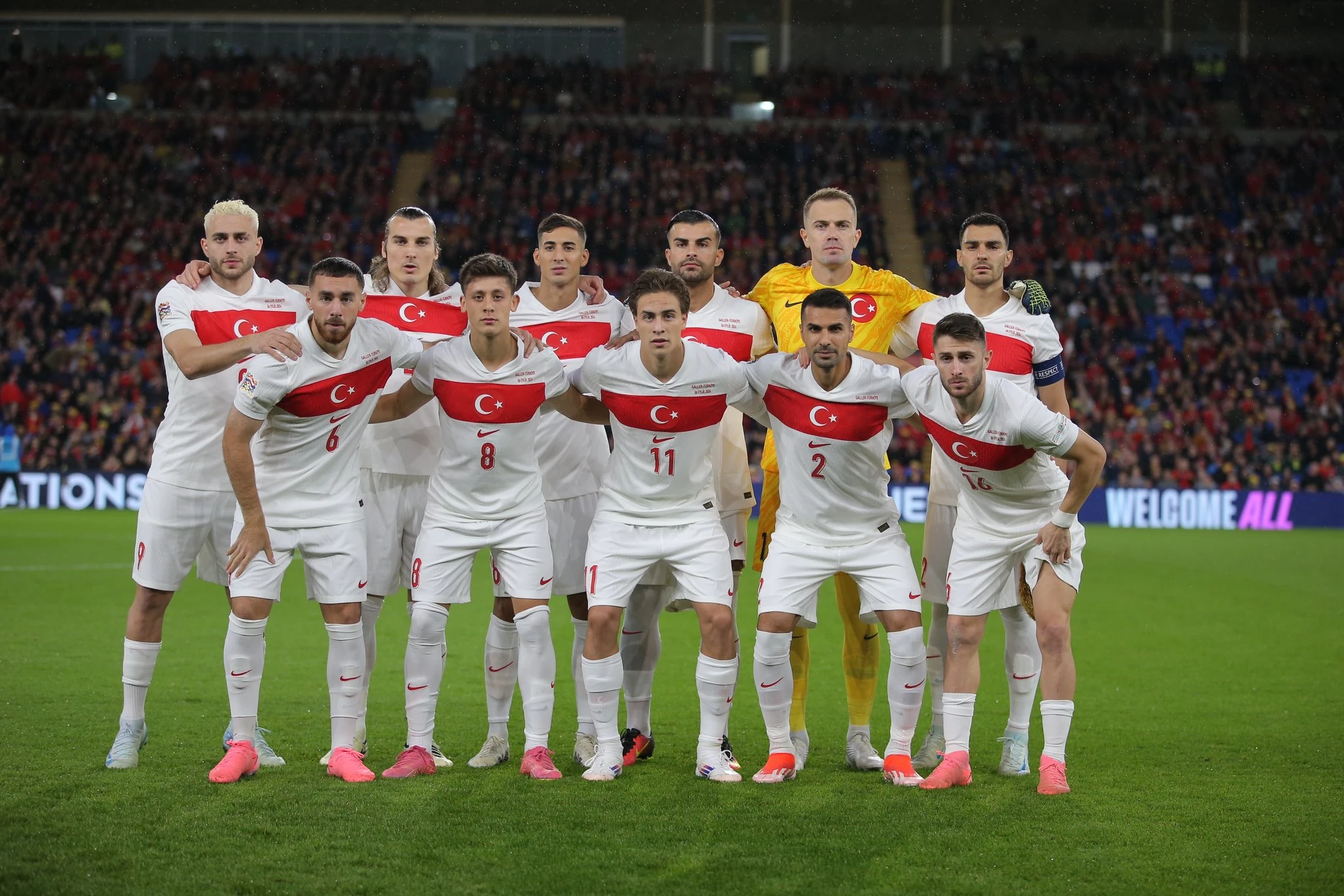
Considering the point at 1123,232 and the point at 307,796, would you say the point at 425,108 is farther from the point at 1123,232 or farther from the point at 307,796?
the point at 307,796

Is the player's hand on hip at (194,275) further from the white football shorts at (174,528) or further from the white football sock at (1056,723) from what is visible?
the white football sock at (1056,723)

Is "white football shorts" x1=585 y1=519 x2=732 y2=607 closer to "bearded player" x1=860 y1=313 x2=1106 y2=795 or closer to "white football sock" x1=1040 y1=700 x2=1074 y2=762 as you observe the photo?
"bearded player" x1=860 y1=313 x2=1106 y2=795

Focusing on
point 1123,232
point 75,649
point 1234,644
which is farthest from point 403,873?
point 1123,232

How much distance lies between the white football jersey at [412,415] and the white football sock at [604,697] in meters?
1.35

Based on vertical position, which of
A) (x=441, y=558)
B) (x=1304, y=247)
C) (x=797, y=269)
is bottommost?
(x=441, y=558)

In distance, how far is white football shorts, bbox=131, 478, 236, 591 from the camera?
6.17m

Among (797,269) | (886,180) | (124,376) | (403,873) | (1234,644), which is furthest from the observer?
(886,180)

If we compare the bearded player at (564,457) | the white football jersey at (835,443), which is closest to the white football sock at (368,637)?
the bearded player at (564,457)

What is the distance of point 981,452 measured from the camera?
5836mm

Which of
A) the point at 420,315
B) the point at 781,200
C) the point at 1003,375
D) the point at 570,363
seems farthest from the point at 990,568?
the point at 781,200

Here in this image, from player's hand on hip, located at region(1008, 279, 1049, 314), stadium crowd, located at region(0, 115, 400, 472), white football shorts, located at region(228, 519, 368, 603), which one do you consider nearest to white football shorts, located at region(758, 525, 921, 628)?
player's hand on hip, located at region(1008, 279, 1049, 314)

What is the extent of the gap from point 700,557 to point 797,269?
72.1 inches

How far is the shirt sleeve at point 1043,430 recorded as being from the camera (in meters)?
5.66

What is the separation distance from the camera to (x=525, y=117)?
110ft
